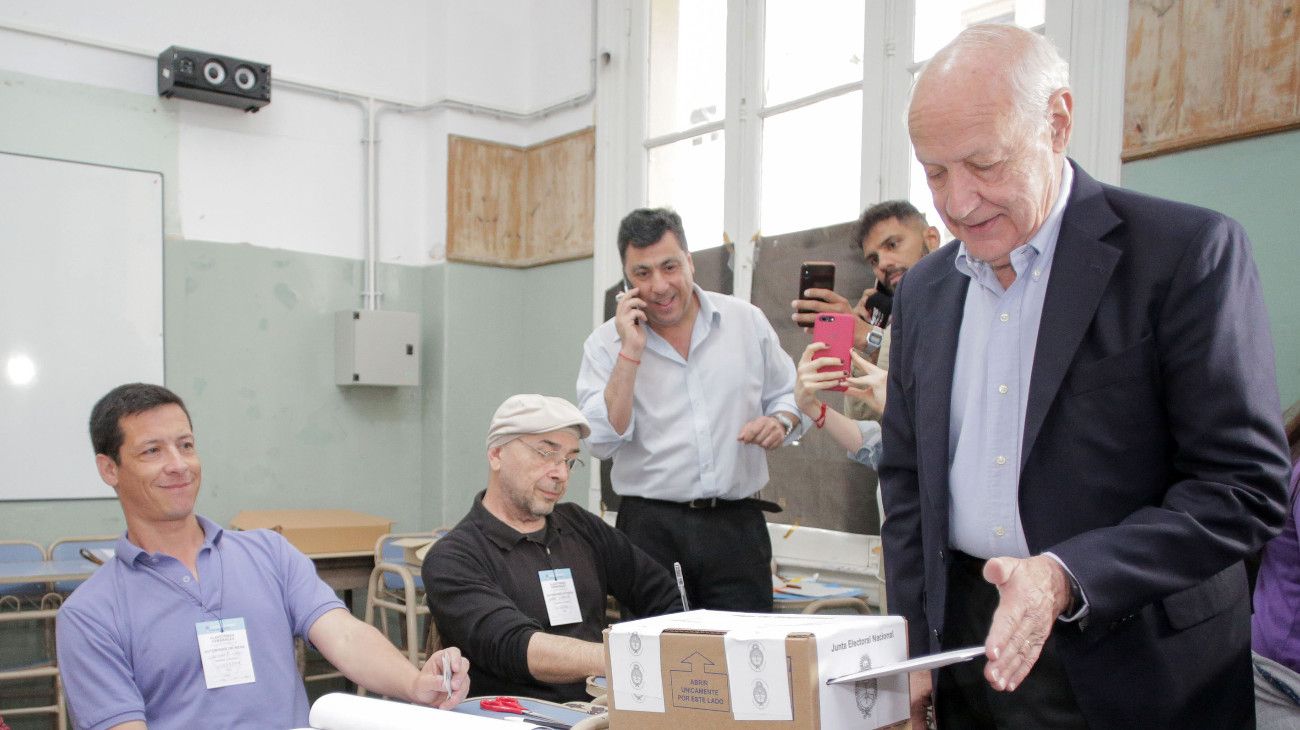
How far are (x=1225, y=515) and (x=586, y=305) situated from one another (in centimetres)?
453

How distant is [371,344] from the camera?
5367 mm

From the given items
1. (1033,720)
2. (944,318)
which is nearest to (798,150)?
(944,318)

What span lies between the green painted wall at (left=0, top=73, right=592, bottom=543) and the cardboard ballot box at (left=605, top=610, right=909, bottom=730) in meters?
4.28

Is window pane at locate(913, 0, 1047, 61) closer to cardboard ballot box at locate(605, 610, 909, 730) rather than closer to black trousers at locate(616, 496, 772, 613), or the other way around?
black trousers at locate(616, 496, 772, 613)

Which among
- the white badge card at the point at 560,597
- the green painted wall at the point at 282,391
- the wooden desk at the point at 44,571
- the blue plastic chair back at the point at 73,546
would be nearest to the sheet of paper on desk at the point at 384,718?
the white badge card at the point at 560,597

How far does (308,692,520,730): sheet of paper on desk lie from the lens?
1227mm

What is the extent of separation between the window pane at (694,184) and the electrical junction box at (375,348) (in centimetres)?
156

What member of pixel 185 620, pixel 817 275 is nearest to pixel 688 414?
pixel 817 275

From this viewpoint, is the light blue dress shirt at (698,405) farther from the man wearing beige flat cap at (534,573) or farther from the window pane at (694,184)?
the window pane at (694,184)

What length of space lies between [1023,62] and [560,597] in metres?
1.66

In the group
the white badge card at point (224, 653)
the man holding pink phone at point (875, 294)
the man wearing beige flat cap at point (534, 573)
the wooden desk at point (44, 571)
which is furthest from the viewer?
the wooden desk at point (44, 571)

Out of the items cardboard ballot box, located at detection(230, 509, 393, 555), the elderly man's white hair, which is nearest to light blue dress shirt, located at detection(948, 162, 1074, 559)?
the elderly man's white hair

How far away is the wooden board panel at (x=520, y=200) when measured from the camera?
18.3 feet

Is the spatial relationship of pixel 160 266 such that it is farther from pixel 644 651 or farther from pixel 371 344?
pixel 644 651
